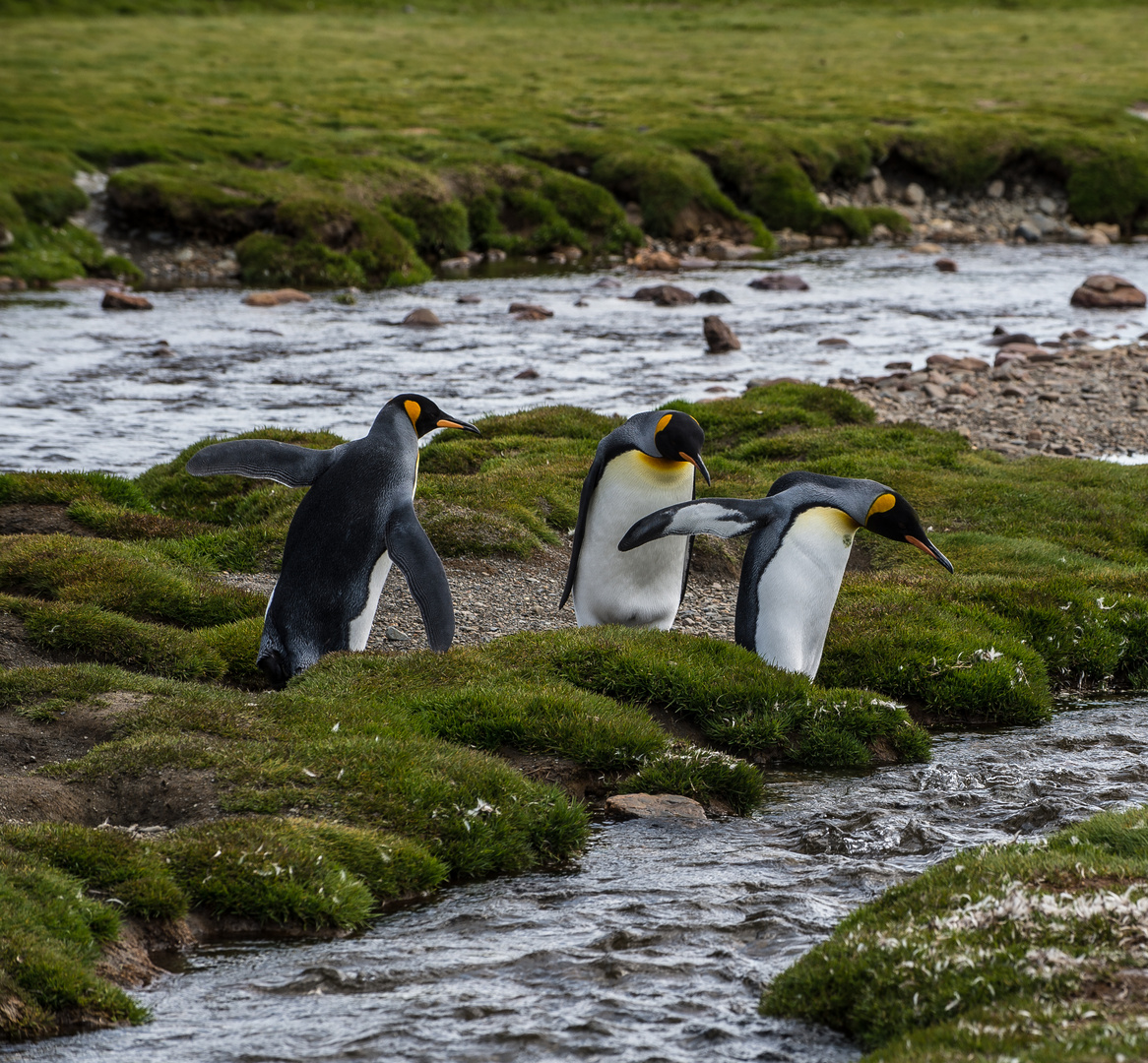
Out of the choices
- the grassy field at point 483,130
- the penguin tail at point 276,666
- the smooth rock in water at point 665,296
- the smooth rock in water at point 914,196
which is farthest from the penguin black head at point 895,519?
the smooth rock in water at point 914,196

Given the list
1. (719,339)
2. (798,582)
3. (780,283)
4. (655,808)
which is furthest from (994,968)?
(780,283)

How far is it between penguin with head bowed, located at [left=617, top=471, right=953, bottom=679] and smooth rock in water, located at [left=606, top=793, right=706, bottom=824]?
226 cm

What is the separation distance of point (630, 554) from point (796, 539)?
1465 mm

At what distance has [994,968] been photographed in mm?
5418

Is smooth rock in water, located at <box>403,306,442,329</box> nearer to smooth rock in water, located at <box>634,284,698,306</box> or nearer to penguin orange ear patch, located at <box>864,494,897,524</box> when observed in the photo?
smooth rock in water, located at <box>634,284,698,306</box>

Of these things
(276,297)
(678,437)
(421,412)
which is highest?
(276,297)

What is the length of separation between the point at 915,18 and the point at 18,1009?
11107 centimetres

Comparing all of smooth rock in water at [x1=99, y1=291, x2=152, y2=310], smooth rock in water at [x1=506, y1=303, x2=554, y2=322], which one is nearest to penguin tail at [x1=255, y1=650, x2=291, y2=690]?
smooth rock in water at [x1=506, y1=303, x2=554, y2=322]

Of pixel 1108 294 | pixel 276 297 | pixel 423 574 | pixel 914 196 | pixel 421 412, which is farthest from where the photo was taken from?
pixel 914 196

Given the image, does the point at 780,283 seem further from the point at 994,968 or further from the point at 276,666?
the point at 994,968

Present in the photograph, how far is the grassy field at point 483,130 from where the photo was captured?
37094 mm

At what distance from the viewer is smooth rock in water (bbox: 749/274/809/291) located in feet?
119

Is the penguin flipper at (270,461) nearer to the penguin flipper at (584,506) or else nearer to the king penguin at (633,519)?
the penguin flipper at (584,506)

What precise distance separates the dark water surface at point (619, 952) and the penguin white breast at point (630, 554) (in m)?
2.67
